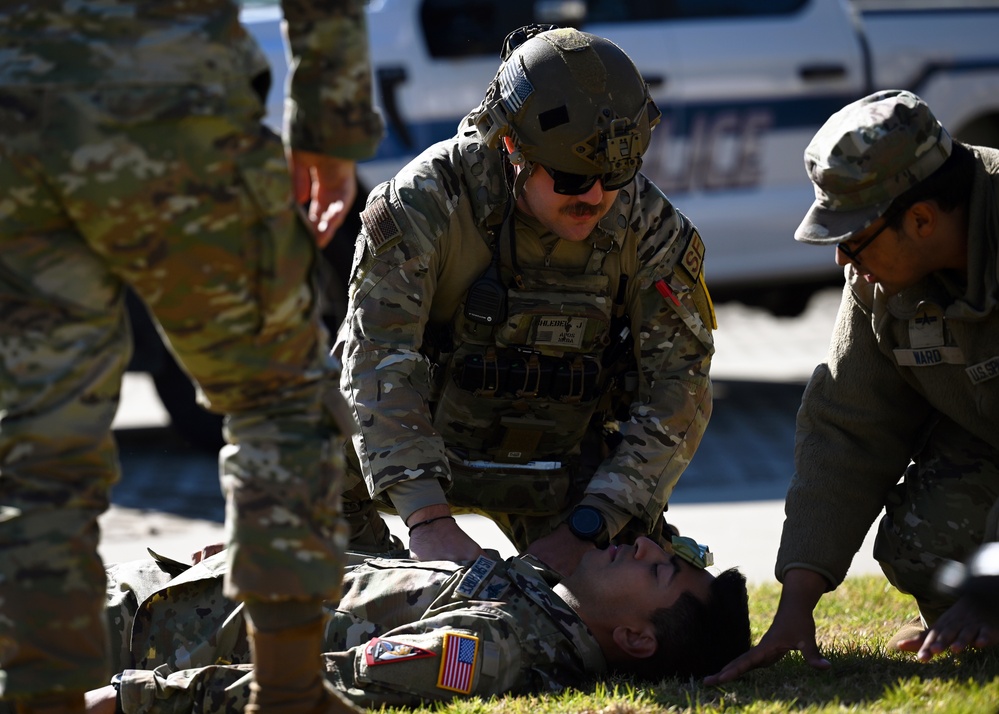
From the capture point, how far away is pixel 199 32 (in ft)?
6.89

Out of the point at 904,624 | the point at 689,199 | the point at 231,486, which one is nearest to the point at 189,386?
the point at 689,199

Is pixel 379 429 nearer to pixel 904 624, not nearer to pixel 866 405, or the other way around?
pixel 866 405

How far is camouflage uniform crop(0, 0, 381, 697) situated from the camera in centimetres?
205

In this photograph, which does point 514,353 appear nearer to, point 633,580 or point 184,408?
point 633,580

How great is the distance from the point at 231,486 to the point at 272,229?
16.3 inches

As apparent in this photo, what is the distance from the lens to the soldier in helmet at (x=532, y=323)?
3.36 metres

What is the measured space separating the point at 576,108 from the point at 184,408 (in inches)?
134

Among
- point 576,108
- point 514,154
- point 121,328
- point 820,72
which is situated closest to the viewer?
point 121,328

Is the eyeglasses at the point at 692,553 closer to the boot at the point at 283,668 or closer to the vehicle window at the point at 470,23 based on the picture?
the boot at the point at 283,668

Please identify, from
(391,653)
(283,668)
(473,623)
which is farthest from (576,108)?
(283,668)

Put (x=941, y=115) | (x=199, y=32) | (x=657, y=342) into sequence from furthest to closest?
(x=941, y=115)
(x=657, y=342)
(x=199, y=32)

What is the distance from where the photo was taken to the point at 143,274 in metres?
2.11

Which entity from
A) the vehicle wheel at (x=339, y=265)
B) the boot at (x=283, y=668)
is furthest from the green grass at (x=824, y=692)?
the vehicle wheel at (x=339, y=265)

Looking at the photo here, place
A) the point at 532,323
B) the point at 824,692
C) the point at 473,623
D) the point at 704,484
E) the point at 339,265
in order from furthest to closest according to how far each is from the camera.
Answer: the point at 339,265, the point at 704,484, the point at 532,323, the point at 473,623, the point at 824,692
